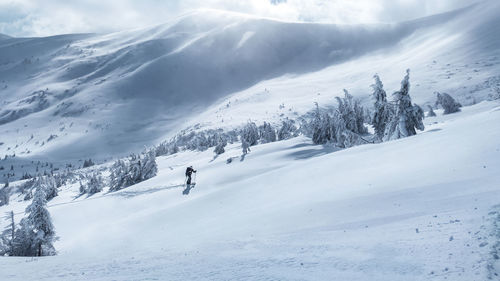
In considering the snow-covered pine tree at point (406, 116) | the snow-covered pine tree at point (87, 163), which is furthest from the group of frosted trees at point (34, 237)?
the snow-covered pine tree at point (87, 163)

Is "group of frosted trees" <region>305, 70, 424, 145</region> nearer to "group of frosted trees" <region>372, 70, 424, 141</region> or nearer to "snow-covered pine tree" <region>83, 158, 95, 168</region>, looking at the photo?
"group of frosted trees" <region>372, 70, 424, 141</region>

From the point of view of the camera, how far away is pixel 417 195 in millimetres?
10312

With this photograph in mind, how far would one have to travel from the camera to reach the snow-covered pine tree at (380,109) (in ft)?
90.8

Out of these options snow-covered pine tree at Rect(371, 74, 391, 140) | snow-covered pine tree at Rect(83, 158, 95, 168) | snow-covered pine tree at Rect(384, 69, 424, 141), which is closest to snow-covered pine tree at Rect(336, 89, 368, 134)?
snow-covered pine tree at Rect(371, 74, 391, 140)

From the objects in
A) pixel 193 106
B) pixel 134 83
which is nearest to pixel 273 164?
pixel 193 106

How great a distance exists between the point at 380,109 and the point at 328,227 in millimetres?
20813

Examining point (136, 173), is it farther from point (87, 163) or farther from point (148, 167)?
point (87, 163)

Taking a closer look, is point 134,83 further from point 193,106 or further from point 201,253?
point 201,253

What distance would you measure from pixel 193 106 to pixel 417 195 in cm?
13504

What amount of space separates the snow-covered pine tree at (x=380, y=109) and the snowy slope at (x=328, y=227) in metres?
9.82

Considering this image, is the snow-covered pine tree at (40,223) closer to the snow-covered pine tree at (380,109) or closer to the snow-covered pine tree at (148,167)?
the snow-covered pine tree at (148,167)

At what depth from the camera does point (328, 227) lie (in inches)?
390

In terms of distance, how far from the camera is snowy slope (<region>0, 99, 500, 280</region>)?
728 cm

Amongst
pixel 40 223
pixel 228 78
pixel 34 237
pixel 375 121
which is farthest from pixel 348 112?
pixel 228 78
